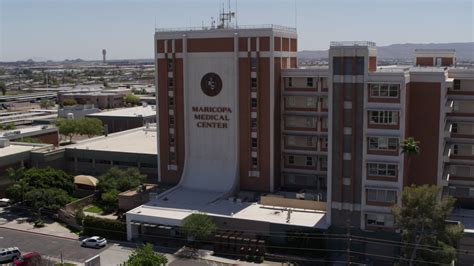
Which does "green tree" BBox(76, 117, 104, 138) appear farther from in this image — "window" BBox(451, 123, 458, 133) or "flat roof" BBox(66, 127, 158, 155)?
"window" BBox(451, 123, 458, 133)

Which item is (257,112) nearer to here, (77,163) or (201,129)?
(201,129)

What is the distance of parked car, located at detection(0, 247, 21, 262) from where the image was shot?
4934cm

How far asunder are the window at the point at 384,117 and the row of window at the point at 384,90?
1.51 metres

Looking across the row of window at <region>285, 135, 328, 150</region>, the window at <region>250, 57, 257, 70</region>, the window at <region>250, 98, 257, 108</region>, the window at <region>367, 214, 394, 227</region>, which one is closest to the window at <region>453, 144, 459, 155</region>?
the window at <region>367, 214, 394, 227</region>

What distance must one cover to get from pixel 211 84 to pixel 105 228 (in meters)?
19.2

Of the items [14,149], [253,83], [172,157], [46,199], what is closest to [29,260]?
[46,199]

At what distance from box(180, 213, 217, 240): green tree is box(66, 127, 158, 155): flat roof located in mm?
20800

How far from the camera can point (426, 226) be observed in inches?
1661

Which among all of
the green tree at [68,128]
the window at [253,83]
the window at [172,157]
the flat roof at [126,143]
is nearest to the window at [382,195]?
the window at [253,83]

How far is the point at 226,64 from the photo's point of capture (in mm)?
60031

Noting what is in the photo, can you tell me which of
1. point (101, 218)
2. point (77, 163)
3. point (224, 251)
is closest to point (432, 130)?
point (224, 251)

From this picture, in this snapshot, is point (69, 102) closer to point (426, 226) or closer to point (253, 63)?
point (253, 63)

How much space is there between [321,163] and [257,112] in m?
8.94

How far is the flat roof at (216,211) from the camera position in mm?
51781
